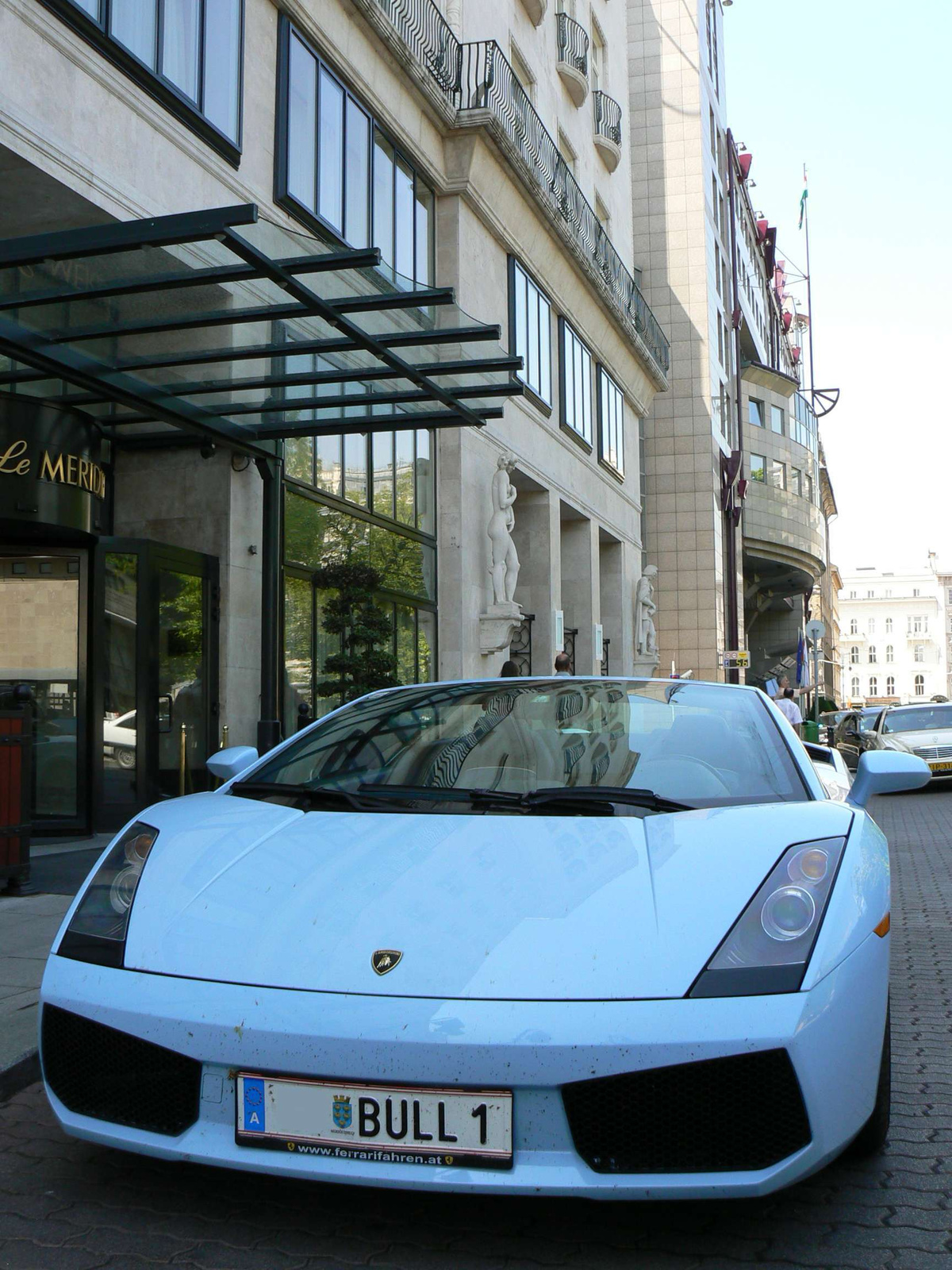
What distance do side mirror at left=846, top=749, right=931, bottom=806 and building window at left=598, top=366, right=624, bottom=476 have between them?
25309 mm

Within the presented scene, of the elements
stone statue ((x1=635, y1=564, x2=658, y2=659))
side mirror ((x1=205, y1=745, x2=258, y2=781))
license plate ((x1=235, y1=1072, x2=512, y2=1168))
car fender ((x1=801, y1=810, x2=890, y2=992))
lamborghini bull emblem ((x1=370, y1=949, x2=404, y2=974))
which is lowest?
license plate ((x1=235, y1=1072, x2=512, y2=1168))

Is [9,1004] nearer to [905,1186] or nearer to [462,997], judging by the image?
[462,997]

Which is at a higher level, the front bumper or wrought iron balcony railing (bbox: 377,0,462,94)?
wrought iron balcony railing (bbox: 377,0,462,94)

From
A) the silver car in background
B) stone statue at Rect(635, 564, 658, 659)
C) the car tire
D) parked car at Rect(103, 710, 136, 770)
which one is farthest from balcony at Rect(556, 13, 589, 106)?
the car tire

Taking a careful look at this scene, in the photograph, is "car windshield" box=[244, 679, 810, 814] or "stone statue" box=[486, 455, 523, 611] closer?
"car windshield" box=[244, 679, 810, 814]

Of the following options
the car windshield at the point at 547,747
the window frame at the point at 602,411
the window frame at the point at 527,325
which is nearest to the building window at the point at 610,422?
the window frame at the point at 602,411

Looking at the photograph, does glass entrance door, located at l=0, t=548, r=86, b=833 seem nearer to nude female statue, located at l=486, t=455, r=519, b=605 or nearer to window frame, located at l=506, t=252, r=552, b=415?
nude female statue, located at l=486, t=455, r=519, b=605

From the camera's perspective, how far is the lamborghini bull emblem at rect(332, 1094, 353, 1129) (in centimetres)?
247

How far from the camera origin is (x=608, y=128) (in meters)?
30.1

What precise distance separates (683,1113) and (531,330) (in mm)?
21817

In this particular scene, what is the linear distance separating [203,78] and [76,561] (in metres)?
4.97

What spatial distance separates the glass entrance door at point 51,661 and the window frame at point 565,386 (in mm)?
15428

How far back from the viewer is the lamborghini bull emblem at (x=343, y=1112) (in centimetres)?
247

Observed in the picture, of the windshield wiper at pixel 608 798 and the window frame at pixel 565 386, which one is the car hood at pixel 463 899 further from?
the window frame at pixel 565 386
